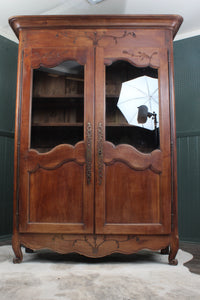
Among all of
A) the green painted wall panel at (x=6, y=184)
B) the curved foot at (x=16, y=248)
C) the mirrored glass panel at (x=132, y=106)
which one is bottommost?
the curved foot at (x=16, y=248)

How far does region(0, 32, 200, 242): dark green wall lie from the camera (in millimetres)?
2994

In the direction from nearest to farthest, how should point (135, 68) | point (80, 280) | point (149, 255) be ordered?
point (80, 280)
point (135, 68)
point (149, 255)

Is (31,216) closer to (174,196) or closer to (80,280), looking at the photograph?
(80,280)

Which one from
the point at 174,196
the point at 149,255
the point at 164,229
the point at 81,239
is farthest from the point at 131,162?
the point at 149,255

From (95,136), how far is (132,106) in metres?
0.38

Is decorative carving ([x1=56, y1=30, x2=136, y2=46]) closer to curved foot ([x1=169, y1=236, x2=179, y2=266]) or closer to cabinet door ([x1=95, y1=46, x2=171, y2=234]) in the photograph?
cabinet door ([x1=95, y1=46, x2=171, y2=234])

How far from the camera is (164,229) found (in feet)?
6.86

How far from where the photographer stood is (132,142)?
2.16 metres

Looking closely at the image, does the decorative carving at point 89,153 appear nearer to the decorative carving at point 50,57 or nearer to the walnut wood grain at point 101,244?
the walnut wood grain at point 101,244

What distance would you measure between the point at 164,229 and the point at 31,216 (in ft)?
3.26

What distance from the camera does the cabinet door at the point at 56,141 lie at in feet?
6.97

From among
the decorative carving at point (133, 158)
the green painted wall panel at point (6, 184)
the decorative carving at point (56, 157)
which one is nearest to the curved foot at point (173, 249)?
the decorative carving at point (133, 158)

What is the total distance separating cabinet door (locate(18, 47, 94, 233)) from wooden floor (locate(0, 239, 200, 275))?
2.59 ft

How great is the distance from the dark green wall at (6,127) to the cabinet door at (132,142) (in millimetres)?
1339
